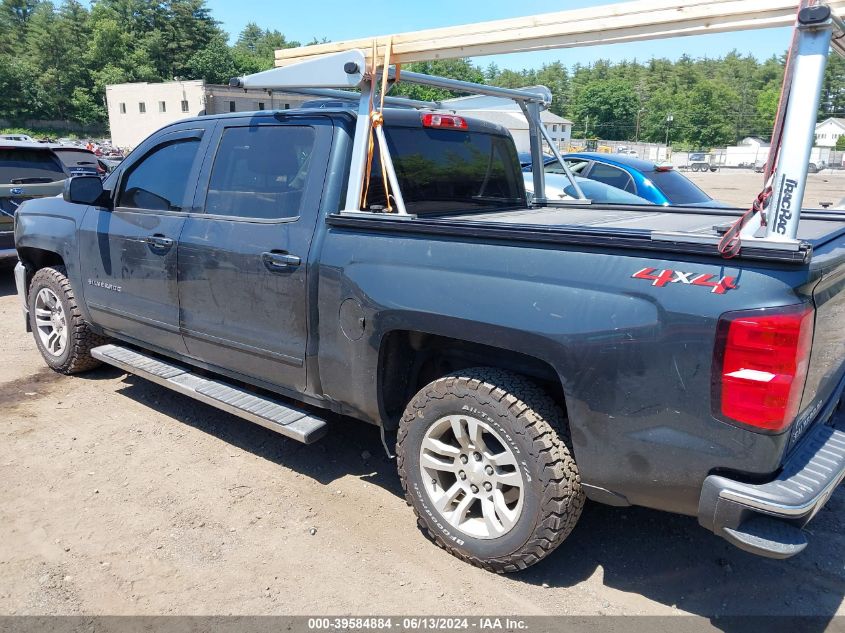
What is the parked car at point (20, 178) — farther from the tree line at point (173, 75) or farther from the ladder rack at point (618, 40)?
the tree line at point (173, 75)

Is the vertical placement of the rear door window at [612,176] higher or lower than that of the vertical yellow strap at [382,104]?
lower

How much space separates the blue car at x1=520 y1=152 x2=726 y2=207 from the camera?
8922 millimetres

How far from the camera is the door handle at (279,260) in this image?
3.41 m

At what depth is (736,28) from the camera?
2.38 m

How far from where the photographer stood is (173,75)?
101000mm

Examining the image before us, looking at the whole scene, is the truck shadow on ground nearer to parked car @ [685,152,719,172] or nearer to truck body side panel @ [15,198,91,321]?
truck body side panel @ [15,198,91,321]

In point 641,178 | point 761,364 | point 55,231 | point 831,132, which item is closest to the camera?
point 761,364

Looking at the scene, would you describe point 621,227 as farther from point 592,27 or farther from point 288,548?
point 288,548

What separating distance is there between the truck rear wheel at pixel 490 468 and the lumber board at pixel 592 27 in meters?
1.44

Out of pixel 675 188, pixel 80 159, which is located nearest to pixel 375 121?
pixel 675 188

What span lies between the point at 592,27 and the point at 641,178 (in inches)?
274

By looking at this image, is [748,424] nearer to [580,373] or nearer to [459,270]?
[580,373]

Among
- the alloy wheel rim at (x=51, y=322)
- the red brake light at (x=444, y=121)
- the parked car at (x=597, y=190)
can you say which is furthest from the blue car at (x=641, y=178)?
the alloy wheel rim at (x=51, y=322)

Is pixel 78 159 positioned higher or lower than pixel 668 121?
lower
